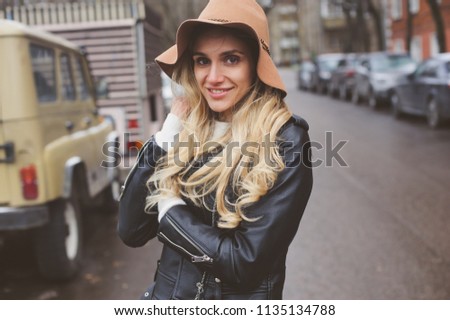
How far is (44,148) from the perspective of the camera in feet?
14.8

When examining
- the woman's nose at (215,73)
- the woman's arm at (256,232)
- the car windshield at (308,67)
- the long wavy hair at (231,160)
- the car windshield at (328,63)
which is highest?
the woman's nose at (215,73)

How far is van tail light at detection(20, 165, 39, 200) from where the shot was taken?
4.40 metres

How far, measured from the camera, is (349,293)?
4332 mm

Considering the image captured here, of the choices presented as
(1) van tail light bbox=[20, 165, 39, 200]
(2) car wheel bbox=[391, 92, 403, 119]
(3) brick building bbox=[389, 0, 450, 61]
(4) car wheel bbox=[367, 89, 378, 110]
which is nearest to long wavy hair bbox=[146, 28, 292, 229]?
(1) van tail light bbox=[20, 165, 39, 200]

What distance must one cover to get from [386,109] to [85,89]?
43.1ft

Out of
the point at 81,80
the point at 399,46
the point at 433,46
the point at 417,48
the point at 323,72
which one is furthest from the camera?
the point at 399,46

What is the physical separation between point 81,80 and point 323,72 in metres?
19.5

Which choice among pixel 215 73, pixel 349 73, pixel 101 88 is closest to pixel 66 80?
pixel 101 88

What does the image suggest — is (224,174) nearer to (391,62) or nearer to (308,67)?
(391,62)

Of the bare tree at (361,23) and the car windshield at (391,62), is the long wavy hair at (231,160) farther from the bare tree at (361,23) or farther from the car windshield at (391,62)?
the bare tree at (361,23)

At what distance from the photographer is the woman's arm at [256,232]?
1.66 m

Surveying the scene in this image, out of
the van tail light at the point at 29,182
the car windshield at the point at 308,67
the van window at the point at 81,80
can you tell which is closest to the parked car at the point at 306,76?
the car windshield at the point at 308,67

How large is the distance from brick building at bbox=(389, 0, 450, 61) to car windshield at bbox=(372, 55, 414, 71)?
774cm
